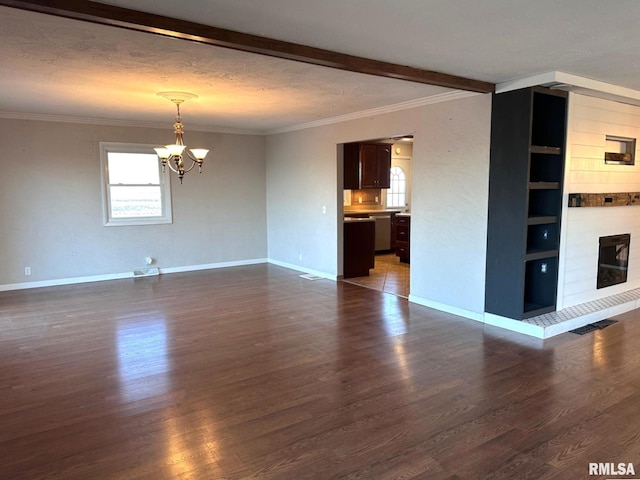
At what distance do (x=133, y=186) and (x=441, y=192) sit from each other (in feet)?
16.0

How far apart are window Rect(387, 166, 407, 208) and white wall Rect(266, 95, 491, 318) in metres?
3.75

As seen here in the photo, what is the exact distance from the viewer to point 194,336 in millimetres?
4324

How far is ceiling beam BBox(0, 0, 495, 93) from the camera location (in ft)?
7.79

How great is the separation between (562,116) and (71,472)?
4917 millimetres

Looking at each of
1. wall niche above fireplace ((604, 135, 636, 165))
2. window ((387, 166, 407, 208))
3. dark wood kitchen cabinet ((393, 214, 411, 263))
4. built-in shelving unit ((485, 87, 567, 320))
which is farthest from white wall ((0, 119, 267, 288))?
wall niche above fireplace ((604, 135, 636, 165))

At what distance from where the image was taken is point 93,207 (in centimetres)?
680

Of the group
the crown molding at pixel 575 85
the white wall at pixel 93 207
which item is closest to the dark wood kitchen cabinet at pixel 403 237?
the white wall at pixel 93 207

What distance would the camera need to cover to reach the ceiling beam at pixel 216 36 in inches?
93.5

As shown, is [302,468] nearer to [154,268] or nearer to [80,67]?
[80,67]

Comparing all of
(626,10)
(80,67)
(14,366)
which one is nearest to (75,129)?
(80,67)

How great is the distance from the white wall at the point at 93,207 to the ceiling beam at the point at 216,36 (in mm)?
4709

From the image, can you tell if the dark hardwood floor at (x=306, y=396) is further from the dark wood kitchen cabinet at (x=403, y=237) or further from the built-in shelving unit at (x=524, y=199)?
the dark wood kitchen cabinet at (x=403, y=237)

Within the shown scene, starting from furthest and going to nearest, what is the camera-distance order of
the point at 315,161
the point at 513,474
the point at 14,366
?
the point at 315,161, the point at 14,366, the point at 513,474

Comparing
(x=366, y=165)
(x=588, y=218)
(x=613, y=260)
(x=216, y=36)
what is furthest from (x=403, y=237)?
(x=216, y=36)
